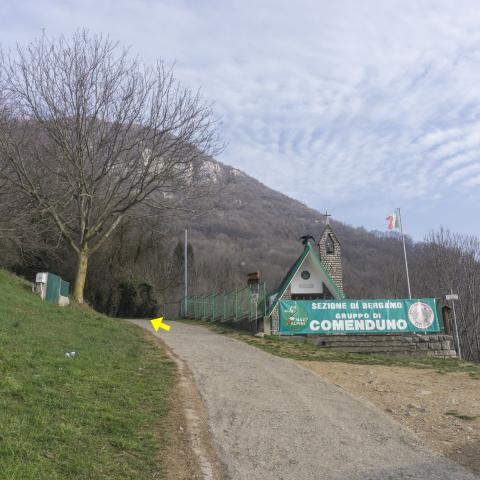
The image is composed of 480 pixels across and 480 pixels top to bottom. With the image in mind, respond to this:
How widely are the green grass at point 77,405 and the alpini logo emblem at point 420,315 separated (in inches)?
497

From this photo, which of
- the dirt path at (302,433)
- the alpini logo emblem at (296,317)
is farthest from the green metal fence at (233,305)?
the dirt path at (302,433)

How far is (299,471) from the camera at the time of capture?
19.6ft

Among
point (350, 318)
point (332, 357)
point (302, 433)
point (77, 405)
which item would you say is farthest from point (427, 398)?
point (350, 318)

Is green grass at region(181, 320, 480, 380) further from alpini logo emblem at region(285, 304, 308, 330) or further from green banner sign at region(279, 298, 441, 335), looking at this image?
green banner sign at region(279, 298, 441, 335)

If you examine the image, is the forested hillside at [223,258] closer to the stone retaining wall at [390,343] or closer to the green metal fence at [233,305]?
the green metal fence at [233,305]

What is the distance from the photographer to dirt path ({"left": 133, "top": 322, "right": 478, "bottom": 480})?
6.09 meters

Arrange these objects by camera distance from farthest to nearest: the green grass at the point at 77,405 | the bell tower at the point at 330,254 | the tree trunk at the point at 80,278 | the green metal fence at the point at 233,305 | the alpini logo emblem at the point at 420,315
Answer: the bell tower at the point at 330,254
the green metal fence at the point at 233,305
the alpini logo emblem at the point at 420,315
the tree trunk at the point at 80,278
the green grass at the point at 77,405

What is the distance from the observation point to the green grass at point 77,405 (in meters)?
5.10

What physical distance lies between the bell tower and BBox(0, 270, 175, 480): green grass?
15107mm

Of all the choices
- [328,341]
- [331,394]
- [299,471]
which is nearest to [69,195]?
[328,341]

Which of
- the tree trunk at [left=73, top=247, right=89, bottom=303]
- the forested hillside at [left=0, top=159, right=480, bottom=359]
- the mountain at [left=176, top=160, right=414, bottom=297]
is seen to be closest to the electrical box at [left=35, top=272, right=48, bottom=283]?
the tree trunk at [left=73, top=247, right=89, bottom=303]

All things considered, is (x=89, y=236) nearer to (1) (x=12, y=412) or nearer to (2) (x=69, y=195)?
(2) (x=69, y=195)

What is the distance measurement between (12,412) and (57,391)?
1.37 m

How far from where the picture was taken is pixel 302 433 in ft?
24.4
